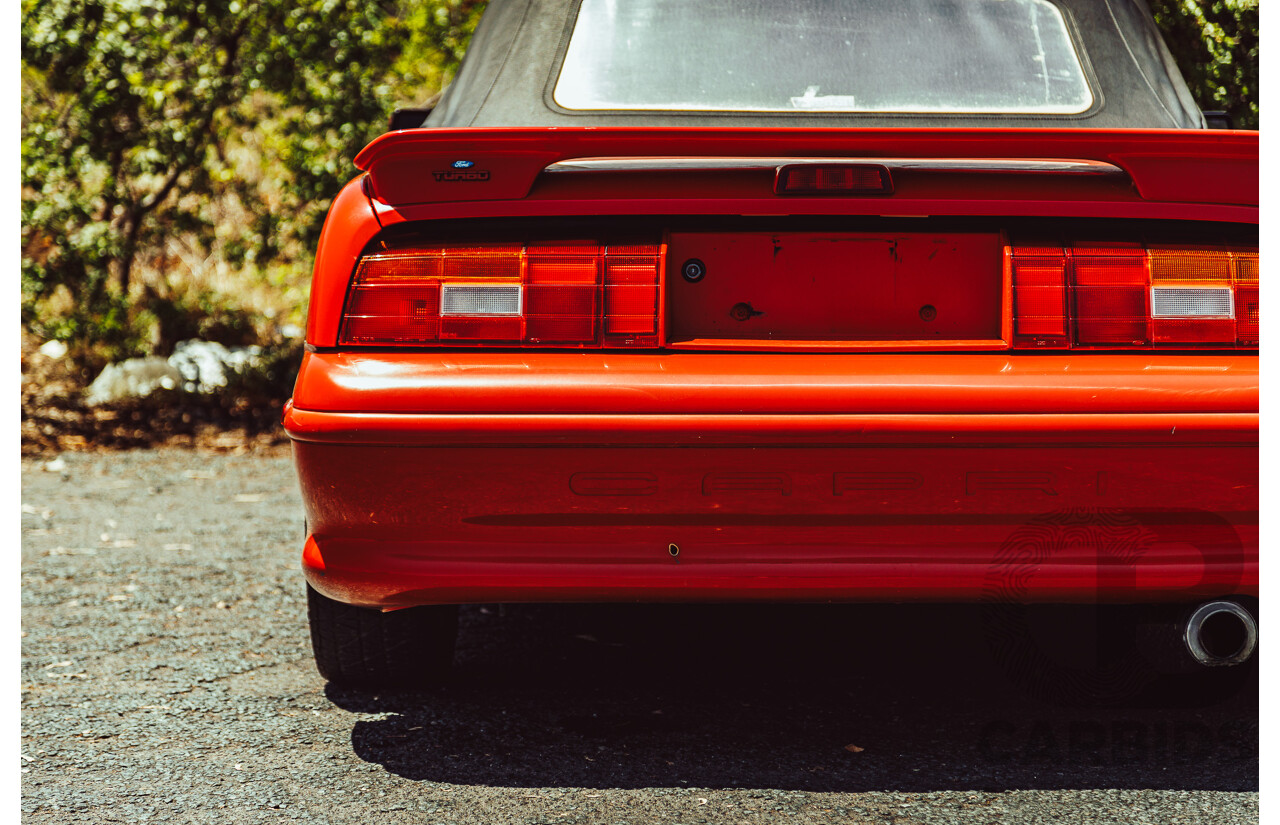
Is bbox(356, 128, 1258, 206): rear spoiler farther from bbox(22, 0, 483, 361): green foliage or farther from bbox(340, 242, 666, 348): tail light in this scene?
bbox(22, 0, 483, 361): green foliage

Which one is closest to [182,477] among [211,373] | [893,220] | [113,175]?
[211,373]

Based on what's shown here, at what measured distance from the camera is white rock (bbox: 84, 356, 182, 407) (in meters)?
6.91

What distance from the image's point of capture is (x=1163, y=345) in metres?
2.22

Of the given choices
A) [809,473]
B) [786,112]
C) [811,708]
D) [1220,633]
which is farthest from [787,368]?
[1220,633]

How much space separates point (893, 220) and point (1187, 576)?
33.2 inches

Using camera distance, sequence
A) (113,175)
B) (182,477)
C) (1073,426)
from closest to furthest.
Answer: (1073,426) → (182,477) → (113,175)

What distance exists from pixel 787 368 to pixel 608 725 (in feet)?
3.15

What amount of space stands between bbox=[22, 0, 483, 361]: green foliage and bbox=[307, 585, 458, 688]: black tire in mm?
4489

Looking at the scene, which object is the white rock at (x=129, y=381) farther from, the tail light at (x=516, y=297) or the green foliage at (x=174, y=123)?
the tail light at (x=516, y=297)

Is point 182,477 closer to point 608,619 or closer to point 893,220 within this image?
point 608,619

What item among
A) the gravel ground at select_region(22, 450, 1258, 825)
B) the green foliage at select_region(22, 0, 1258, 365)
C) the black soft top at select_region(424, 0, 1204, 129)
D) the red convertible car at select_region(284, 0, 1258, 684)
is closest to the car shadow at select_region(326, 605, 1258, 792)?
the gravel ground at select_region(22, 450, 1258, 825)

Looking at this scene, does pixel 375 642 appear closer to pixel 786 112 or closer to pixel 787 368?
pixel 787 368
